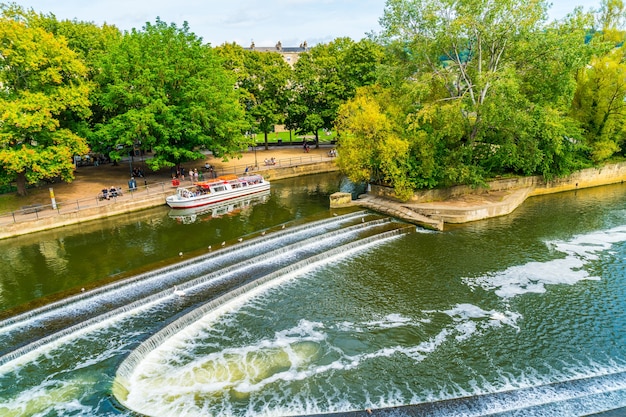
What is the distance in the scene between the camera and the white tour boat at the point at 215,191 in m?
39.5

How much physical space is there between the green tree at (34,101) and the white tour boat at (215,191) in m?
9.65

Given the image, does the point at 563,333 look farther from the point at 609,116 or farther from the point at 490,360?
the point at 609,116

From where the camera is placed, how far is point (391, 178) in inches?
1432

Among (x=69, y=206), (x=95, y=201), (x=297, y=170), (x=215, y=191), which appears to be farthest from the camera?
(x=297, y=170)

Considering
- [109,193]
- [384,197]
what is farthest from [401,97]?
[109,193]

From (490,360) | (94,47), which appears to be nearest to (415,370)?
(490,360)

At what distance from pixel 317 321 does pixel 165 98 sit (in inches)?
1240

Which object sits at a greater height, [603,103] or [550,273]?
[603,103]

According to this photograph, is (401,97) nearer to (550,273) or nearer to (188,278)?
(550,273)

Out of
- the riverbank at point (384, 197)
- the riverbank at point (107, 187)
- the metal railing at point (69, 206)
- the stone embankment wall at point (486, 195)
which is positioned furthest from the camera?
the riverbank at point (107, 187)

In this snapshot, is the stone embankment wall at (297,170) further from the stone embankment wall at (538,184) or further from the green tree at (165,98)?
the stone embankment wall at (538,184)

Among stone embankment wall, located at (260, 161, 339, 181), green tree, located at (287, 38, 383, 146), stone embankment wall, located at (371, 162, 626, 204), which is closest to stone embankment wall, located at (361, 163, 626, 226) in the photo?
stone embankment wall, located at (371, 162, 626, 204)

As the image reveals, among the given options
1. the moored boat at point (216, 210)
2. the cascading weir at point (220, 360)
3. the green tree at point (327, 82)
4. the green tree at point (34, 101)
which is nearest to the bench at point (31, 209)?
the green tree at point (34, 101)

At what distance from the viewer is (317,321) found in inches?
789
